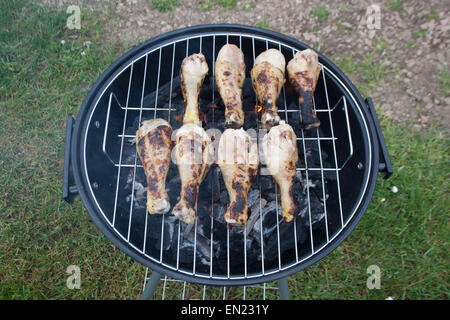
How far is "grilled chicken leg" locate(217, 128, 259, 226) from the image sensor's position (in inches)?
75.9

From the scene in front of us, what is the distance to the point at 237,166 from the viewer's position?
1969mm

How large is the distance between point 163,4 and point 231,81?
7.01ft

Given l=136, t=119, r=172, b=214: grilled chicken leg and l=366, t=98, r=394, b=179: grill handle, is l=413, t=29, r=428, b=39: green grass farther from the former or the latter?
l=136, t=119, r=172, b=214: grilled chicken leg

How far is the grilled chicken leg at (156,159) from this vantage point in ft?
6.36

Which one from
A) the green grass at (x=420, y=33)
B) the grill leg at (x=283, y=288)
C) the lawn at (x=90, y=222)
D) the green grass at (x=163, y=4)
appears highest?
the green grass at (x=163, y=4)

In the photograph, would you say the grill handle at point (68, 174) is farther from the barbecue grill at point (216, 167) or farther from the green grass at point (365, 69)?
the green grass at point (365, 69)

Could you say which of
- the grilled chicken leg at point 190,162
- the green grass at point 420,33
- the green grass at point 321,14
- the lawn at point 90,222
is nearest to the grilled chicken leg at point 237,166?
the grilled chicken leg at point 190,162

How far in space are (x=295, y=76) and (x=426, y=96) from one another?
74.7 inches

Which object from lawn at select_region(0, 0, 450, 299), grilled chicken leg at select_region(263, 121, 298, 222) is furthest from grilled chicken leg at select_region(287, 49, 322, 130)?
lawn at select_region(0, 0, 450, 299)

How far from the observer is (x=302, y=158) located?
2379mm

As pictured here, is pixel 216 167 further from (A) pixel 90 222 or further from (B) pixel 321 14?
(B) pixel 321 14

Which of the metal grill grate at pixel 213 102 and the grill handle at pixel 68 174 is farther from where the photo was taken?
the metal grill grate at pixel 213 102

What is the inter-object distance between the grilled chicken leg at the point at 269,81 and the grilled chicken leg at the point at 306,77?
96 mm
